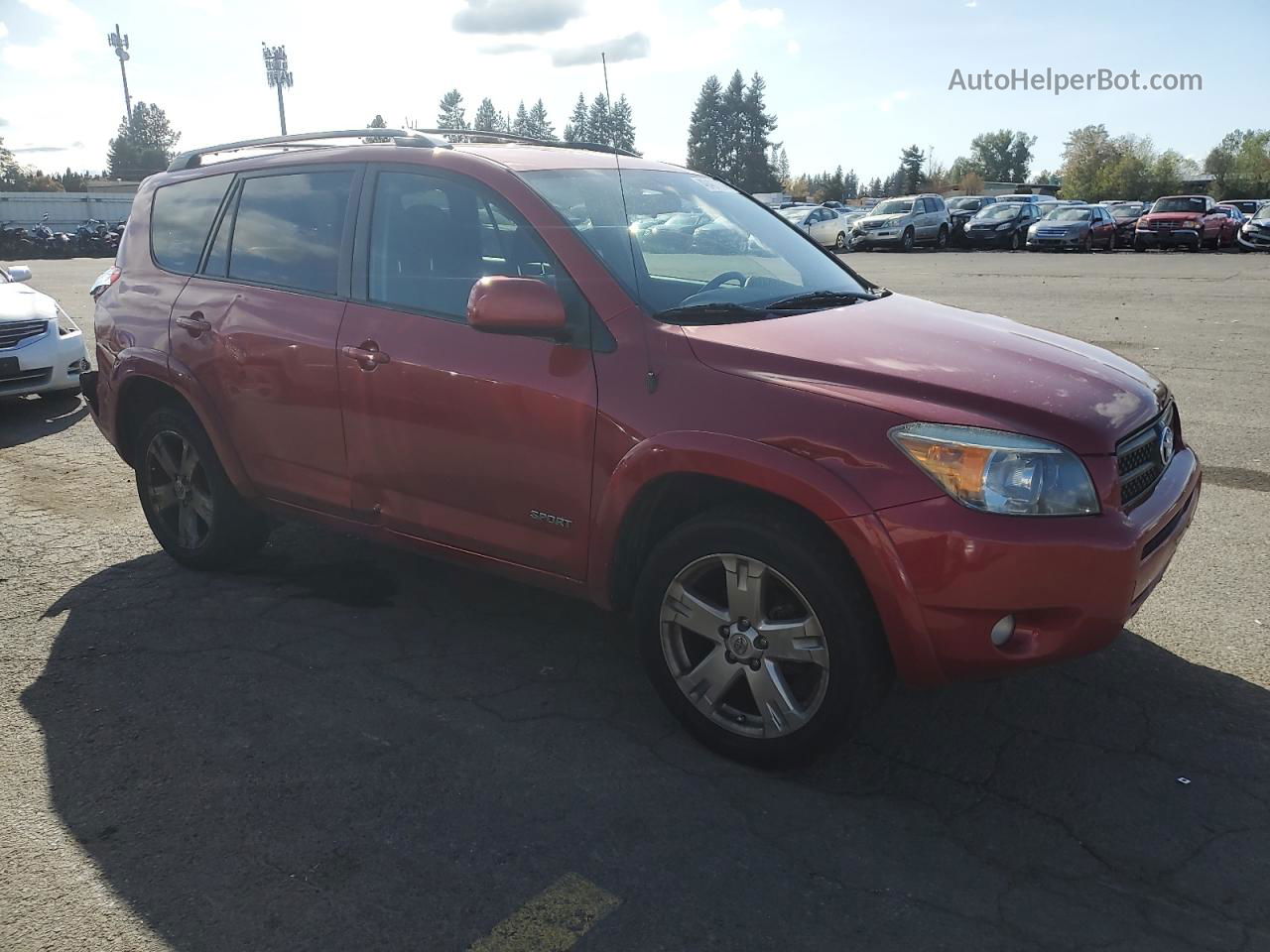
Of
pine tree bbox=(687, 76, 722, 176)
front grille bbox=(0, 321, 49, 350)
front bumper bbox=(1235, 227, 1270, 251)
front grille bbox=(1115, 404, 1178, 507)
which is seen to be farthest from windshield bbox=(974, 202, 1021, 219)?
pine tree bbox=(687, 76, 722, 176)

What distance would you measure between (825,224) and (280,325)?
112 feet

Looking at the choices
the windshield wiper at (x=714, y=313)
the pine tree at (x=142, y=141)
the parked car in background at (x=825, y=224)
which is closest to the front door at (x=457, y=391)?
the windshield wiper at (x=714, y=313)

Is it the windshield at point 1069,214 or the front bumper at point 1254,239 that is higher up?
the windshield at point 1069,214

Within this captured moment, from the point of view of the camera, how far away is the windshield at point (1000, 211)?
114ft

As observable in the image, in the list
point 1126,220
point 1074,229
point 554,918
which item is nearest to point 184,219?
point 554,918

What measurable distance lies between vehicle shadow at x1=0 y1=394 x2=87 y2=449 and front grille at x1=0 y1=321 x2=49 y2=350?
63 centimetres

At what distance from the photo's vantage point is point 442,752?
10.8ft

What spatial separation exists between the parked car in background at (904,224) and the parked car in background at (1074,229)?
3217mm

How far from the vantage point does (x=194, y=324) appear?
450cm

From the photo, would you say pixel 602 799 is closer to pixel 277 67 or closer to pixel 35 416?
pixel 35 416

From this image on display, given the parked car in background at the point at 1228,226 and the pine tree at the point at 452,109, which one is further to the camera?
the pine tree at the point at 452,109

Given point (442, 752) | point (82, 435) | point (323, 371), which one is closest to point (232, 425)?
point (323, 371)

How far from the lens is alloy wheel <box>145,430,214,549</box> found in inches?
188

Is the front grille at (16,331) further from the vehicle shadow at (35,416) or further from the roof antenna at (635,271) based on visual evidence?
the roof antenna at (635,271)
